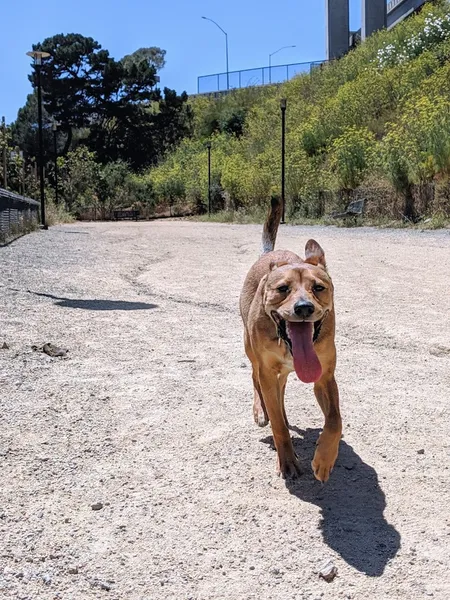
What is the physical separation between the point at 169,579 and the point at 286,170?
3269 centimetres

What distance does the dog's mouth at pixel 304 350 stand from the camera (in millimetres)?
2664

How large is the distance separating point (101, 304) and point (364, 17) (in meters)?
49.1

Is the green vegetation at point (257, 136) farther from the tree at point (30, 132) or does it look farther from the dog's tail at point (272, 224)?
the dog's tail at point (272, 224)

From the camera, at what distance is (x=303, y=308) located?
8.38 feet

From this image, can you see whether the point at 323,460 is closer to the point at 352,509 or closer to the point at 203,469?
the point at 352,509

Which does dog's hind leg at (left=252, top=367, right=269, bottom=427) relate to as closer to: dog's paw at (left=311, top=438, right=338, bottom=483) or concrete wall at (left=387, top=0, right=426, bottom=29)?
dog's paw at (left=311, top=438, right=338, bottom=483)

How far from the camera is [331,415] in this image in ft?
9.33

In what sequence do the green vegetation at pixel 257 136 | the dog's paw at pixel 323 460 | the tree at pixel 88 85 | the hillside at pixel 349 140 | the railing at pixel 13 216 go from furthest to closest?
the tree at pixel 88 85 → the green vegetation at pixel 257 136 → the hillside at pixel 349 140 → the railing at pixel 13 216 → the dog's paw at pixel 323 460

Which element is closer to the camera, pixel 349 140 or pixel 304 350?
pixel 304 350

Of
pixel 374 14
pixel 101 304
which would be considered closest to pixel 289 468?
pixel 101 304

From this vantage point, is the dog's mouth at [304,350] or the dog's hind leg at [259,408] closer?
the dog's mouth at [304,350]

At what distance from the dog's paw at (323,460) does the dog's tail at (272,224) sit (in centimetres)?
160

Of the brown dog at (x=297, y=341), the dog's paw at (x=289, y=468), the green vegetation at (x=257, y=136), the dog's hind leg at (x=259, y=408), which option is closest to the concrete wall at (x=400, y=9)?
the green vegetation at (x=257, y=136)

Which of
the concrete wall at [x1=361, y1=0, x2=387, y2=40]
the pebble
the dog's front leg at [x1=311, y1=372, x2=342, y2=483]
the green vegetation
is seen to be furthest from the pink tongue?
the concrete wall at [x1=361, y1=0, x2=387, y2=40]
